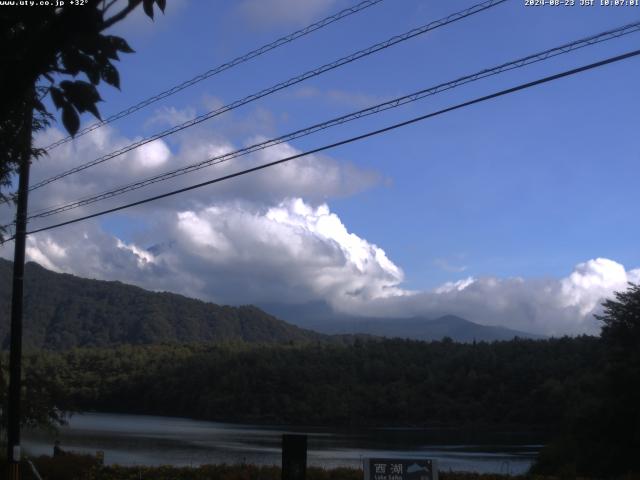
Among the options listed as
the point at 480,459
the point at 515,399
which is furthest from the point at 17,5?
the point at 515,399

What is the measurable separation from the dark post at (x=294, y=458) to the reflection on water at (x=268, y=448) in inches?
782

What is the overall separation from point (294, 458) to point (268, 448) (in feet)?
124

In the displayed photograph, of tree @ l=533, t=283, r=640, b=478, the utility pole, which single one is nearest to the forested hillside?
tree @ l=533, t=283, r=640, b=478

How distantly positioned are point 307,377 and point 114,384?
2423cm

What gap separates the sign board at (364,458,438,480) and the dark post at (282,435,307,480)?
980mm

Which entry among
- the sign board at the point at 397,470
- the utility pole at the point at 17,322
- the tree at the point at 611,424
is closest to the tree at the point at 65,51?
the sign board at the point at 397,470

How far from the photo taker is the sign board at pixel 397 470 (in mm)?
11289

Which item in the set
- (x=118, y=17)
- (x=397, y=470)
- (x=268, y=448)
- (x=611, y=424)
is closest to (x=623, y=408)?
(x=611, y=424)

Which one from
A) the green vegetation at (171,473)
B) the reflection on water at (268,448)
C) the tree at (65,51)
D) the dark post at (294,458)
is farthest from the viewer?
the reflection on water at (268,448)

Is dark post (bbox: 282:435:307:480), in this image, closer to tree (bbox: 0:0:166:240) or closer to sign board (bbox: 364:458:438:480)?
sign board (bbox: 364:458:438:480)

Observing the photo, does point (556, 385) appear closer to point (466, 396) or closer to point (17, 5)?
point (466, 396)

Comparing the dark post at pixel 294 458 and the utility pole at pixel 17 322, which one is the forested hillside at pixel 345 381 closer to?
the utility pole at pixel 17 322

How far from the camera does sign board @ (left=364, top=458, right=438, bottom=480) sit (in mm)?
11289

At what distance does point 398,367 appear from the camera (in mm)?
97625
